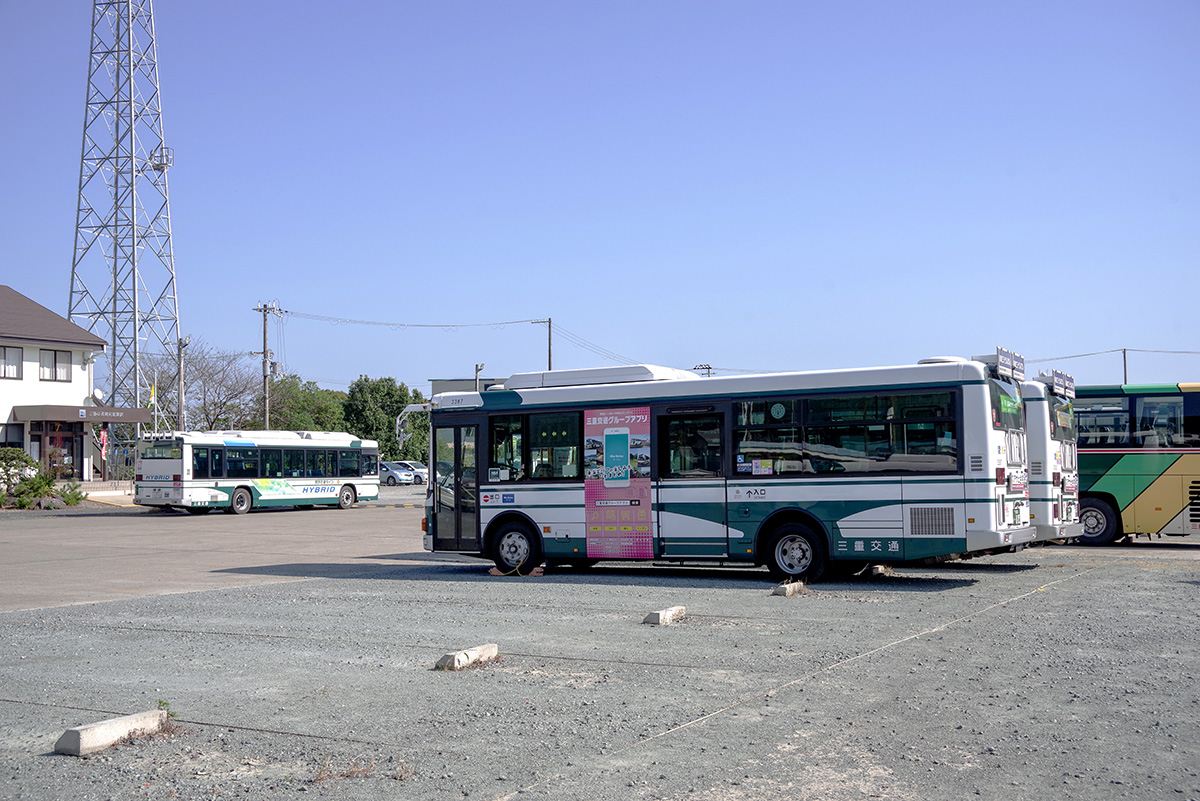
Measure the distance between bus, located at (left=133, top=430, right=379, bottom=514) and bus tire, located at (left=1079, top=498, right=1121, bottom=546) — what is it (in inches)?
1093

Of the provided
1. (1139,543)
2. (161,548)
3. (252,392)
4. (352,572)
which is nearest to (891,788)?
(352,572)

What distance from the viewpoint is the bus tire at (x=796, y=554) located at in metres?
14.9

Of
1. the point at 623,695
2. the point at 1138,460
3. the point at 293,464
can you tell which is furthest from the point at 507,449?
the point at 293,464

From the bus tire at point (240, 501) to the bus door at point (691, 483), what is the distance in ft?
85.1

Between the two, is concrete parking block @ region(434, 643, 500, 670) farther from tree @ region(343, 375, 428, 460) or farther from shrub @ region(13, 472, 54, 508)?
tree @ region(343, 375, 428, 460)

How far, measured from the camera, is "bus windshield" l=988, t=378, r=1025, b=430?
46.7 feet

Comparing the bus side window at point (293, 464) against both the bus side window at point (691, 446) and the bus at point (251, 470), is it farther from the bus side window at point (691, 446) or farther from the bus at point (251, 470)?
the bus side window at point (691, 446)

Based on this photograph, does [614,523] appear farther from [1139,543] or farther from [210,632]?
[1139,543]

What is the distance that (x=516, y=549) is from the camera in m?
16.9

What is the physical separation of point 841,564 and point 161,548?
15250mm

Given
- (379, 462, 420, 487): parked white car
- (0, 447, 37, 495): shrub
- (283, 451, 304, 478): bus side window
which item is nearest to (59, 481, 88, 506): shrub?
(0, 447, 37, 495): shrub

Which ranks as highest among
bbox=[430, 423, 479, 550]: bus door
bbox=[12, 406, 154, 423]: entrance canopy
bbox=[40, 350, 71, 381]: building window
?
bbox=[40, 350, 71, 381]: building window

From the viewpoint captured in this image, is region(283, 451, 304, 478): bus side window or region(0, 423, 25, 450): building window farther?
region(0, 423, 25, 450): building window

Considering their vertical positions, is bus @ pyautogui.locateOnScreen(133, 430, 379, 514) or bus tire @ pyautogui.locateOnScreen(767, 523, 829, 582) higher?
bus @ pyautogui.locateOnScreen(133, 430, 379, 514)
